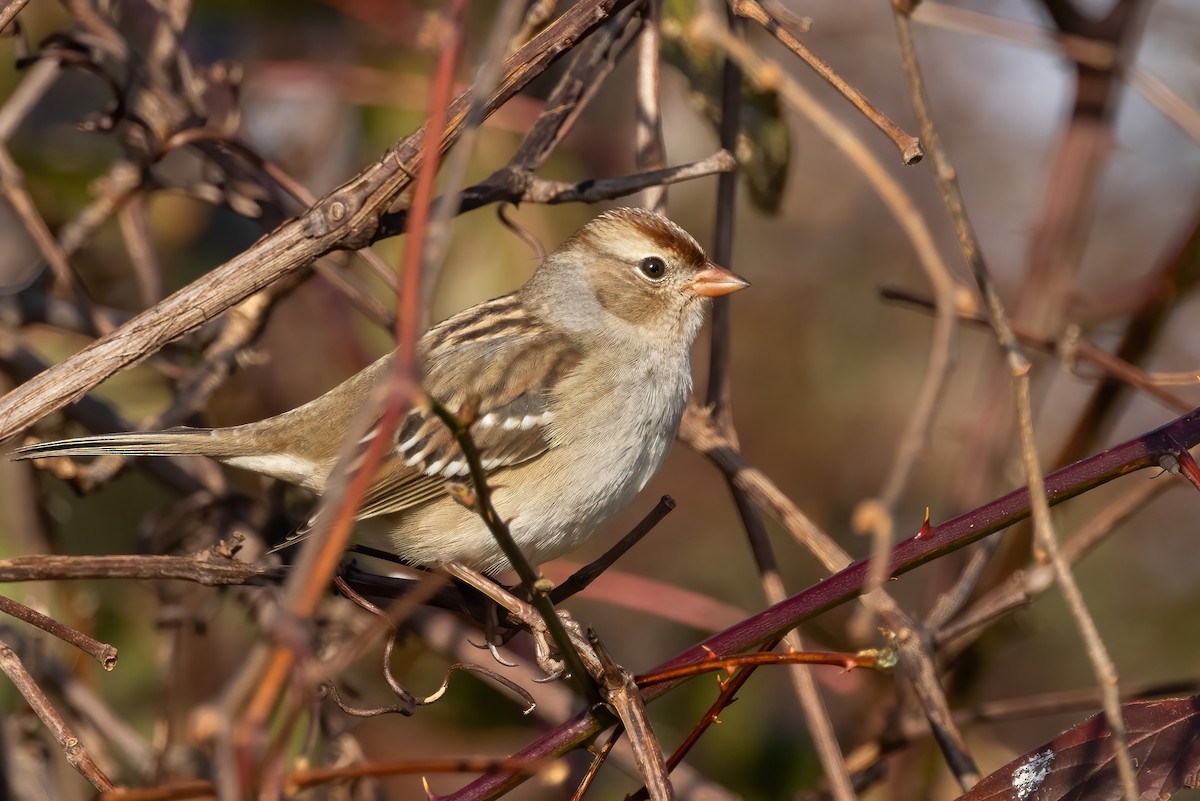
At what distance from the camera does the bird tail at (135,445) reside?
274 cm

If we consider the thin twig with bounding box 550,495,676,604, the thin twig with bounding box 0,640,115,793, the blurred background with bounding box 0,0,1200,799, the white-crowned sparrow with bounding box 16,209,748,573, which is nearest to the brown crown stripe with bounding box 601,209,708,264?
the white-crowned sparrow with bounding box 16,209,748,573

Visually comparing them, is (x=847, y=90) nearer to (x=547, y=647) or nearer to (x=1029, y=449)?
(x=1029, y=449)

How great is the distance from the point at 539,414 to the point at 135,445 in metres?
0.93

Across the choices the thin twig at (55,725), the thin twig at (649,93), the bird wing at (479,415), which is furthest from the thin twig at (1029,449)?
the bird wing at (479,415)

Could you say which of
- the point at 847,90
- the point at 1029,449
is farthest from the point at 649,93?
the point at 1029,449

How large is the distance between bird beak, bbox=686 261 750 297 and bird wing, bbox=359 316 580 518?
369mm

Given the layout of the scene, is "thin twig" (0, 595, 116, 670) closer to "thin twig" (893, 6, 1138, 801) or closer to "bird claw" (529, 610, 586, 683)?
"bird claw" (529, 610, 586, 683)

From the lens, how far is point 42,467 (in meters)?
2.99

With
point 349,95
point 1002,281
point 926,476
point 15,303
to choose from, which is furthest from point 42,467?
point 1002,281

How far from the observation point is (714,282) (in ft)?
10.9

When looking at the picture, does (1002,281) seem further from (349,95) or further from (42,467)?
(42,467)

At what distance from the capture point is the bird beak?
3230 millimetres

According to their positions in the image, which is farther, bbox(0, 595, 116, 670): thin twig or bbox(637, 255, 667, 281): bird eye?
bbox(637, 255, 667, 281): bird eye

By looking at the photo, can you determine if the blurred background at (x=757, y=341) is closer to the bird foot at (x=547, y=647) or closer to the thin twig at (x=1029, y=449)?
the thin twig at (x=1029, y=449)
